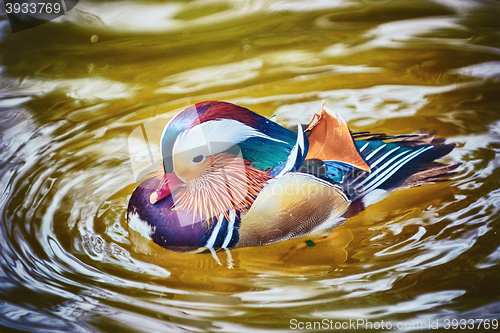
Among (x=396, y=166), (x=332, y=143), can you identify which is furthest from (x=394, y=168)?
(x=332, y=143)

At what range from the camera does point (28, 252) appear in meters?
1.31

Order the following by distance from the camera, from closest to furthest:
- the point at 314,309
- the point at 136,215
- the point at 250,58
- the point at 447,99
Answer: the point at 314,309 < the point at 136,215 < the point at 447,99 < the point at 250,58

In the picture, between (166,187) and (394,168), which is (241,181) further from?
(394,168)

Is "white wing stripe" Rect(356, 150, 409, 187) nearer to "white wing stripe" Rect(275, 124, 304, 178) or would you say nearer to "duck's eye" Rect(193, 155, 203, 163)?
"white wing stripe" Rect(275, 124, 304, 178)

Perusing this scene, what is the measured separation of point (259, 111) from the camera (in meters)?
1.89

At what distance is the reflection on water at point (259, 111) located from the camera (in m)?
1.14

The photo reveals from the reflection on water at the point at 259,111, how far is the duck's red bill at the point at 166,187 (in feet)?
0.51

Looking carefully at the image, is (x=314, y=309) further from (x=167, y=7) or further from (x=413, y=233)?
(x=167, y=7)

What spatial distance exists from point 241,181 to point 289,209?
0.14 m

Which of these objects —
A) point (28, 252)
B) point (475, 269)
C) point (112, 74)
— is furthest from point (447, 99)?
point (28, 252)

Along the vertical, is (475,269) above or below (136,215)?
below

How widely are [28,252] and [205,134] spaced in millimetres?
563

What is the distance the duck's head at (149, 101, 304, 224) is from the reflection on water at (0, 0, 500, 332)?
0.46 ft

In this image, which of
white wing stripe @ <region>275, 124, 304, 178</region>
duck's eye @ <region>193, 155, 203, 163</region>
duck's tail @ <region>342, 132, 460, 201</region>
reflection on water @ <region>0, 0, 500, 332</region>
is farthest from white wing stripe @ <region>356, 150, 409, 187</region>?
duck's eye @ <region>193, 155, 203, 163</region>
